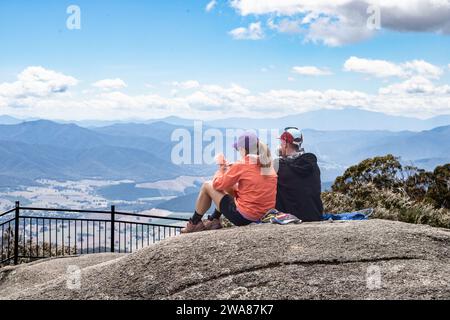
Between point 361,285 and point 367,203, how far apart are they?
9.26 metres

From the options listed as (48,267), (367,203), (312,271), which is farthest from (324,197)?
(312,271)

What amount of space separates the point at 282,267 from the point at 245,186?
184 cm

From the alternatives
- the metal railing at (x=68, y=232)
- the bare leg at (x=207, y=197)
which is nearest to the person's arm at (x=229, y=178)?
the bare leg at (x=207, y=197)

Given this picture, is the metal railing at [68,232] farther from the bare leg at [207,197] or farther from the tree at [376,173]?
the tree at [376,173]

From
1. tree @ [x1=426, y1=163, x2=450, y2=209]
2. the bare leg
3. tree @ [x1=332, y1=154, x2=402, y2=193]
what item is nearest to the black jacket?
the bare leg

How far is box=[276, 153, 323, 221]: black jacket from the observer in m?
8.41

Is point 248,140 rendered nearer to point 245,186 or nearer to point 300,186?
point 245,186

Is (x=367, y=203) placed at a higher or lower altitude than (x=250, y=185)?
lower

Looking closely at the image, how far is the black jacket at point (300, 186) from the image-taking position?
8.41 metres

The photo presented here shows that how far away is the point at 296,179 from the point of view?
27.7ft

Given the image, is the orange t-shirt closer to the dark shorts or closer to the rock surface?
the dark shorts

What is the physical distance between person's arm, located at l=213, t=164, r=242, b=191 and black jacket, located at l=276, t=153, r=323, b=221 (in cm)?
71
